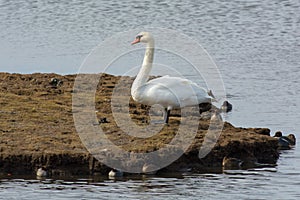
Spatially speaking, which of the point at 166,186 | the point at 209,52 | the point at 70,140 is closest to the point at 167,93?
the point at 70,140

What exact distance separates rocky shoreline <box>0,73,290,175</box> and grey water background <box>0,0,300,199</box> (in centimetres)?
29

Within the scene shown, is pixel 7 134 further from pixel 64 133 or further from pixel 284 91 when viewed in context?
pixel 284 91

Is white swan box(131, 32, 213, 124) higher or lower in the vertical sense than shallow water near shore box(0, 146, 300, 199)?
higher

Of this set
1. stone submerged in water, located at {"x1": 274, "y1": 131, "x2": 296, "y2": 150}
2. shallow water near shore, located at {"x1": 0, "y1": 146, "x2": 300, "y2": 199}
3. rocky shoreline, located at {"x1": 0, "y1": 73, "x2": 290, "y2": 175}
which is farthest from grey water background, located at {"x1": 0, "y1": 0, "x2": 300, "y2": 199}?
rocky shoreline, located at {"x1": 0, "y1": 73, "x2": 290, "y2": 175}

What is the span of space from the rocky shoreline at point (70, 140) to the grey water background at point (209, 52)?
0.96 feet

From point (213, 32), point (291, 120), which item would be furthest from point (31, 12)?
point (291, 120)

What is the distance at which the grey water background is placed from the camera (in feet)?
35.7

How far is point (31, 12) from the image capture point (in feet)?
102

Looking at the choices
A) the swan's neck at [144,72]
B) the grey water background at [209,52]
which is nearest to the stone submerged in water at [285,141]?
the grey water background at [209,52]

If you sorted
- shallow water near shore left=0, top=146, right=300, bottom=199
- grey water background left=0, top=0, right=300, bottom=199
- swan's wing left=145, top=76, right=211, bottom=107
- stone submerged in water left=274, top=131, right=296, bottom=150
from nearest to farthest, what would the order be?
shallow water near shore left=0, top=146, right=300, bottom=199 → grey water background left=0, top=0, right=300, bottom=199 → swan's wing left=145, top=76, right=211, bottom=107 → stone submerged in water left=274, top=131, right=296, bottom=150

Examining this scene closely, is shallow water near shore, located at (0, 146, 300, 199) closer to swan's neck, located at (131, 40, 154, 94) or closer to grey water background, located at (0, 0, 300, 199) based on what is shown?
grey water background, located at (0, 0, 300, 199)

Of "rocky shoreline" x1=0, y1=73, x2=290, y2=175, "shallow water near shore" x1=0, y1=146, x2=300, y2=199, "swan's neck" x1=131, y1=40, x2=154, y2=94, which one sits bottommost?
"shallow water near shore" x1=0, y1=146, x2=300, y2=199

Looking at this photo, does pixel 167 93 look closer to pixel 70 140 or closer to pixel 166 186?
pixel 70 140

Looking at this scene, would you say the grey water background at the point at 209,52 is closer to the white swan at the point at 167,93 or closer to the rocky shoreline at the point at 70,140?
the rocky shoreline at the point at 70,140
